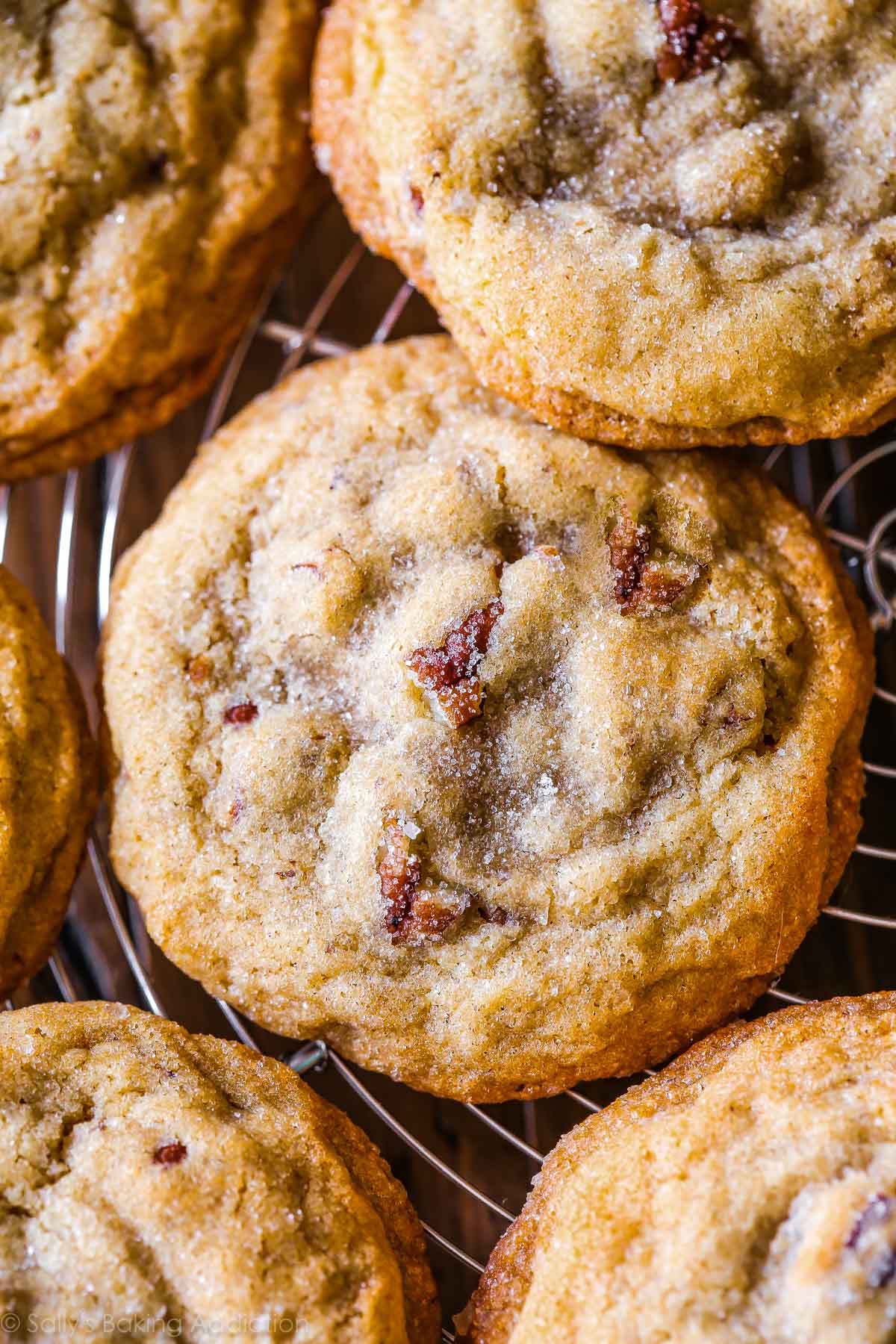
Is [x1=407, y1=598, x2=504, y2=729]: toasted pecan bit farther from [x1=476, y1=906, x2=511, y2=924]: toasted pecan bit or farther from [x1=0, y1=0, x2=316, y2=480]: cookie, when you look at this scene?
[x1=0, y1=0, x2=316, y2=480]: cookie

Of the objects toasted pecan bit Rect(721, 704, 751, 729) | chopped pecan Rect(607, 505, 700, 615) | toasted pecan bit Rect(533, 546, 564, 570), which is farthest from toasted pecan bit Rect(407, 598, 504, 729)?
toasted pecan bit Rect(721, 704, 751, 729)

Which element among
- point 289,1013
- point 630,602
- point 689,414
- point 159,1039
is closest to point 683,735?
point 630,602

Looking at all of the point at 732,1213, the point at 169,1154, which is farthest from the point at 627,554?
the point at 169,1154

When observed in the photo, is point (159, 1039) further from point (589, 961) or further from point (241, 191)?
point (241, 191)

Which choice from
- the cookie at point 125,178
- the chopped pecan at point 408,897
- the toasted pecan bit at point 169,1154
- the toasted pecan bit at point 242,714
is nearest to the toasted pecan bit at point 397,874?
the chopped pecan at point 408,897

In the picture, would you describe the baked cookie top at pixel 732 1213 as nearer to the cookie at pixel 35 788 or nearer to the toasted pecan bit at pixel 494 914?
the toasted pecan bit at pixel 494 914

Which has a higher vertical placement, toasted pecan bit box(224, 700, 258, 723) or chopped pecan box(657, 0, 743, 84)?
chopped pecan box(657, 0, 743, 84)
